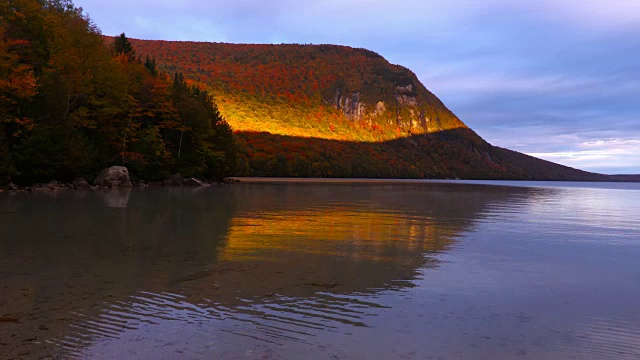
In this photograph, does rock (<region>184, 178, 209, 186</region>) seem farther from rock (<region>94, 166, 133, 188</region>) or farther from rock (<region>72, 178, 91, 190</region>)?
rock (<region>72, 178, 91, 190</region>)

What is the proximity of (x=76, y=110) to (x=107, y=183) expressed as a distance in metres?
9.25

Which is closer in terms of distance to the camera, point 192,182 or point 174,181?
point 174,181

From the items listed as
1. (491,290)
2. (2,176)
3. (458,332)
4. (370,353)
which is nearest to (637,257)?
(491,290)

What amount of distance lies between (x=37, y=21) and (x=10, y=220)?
42.2 meters

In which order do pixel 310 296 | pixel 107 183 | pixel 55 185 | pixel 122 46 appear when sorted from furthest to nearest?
pixel 122 46 → pixel 107 183 → pixel 55 185 → pixel 310 296

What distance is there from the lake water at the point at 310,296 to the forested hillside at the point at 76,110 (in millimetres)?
33177

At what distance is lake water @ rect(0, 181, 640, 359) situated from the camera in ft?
18.8

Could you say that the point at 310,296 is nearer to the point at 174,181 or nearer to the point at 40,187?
the point at 40,187

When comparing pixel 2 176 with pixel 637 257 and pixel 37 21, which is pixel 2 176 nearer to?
pixel 37 21

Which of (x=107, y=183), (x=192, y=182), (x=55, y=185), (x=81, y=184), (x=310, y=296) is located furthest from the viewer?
(x=192, y=182)

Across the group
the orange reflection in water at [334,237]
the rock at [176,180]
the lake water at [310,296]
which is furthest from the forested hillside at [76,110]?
the lake water at [310,296]

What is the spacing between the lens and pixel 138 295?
7.97 metres

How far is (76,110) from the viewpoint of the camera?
170 ft

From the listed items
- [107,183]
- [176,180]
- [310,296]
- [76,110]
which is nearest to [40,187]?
[107,183]
